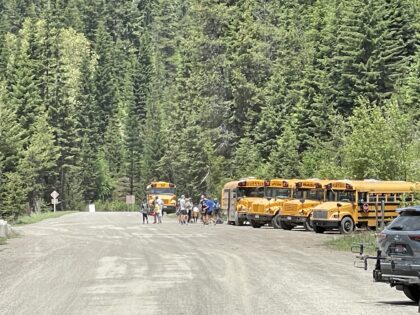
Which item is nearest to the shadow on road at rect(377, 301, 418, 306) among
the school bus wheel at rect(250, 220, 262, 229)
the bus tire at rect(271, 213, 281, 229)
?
the bus tire at rect(271, 213, 281, 229)

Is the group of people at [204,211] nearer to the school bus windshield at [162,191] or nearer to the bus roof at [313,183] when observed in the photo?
the bus roof at [313,183]

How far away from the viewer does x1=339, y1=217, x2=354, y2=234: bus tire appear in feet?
151

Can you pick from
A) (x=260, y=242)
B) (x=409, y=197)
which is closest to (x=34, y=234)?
(x=260, y=242)

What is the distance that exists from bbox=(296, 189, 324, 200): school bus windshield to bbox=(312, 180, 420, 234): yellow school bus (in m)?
2.36

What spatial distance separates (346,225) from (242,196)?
13.0 m

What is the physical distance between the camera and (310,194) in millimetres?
51062

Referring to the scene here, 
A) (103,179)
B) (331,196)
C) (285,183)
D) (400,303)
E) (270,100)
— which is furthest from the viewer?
(103,179)

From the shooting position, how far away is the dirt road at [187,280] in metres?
17.5

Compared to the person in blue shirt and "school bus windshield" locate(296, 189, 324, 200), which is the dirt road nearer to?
"school bus windshield" locate(296, 189, 324, 200)

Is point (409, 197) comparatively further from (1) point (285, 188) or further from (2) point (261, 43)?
(2) point (261, 43)

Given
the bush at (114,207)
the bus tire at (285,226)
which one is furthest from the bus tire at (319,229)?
the bush at (114,207)

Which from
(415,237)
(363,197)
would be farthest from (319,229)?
(415,237)

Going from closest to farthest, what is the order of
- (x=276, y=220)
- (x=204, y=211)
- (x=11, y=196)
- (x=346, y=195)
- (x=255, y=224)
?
(x=346, y=195) < (x=276, y=220) < (x=255, y=224) < (x=204, y=211) < (x=11, y=196)

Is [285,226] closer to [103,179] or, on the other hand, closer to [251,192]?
[251,192]
